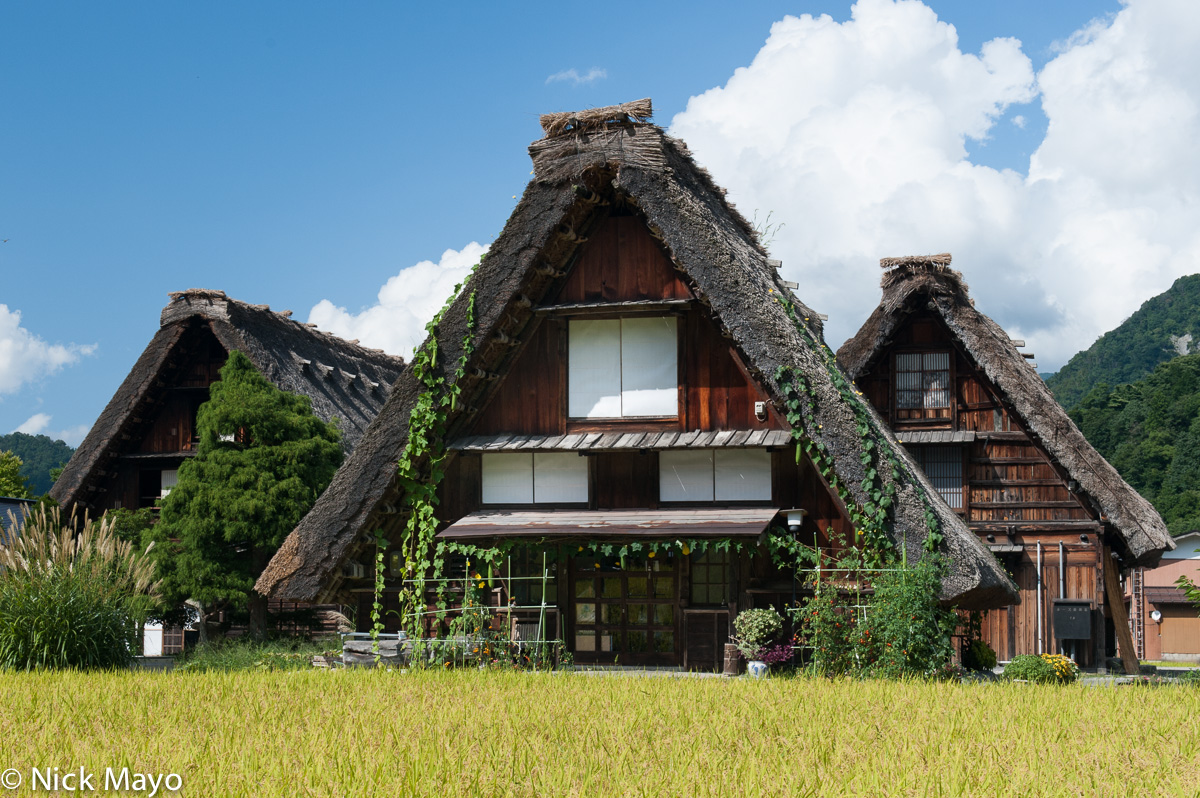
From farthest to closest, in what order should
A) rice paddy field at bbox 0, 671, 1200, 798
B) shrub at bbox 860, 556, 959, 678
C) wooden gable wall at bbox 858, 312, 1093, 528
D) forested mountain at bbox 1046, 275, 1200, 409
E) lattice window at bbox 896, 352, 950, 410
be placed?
forested mountain at bbox 1046, 275, 1200, 409 < lattice window at bbox 896, 352, 950, 410 < wooden gable wall at bbox 858, 312, 1093, 528 < shrub at bbox 860, 556, 959, 678 < rice paddy field at bbox 0, 671, 1200, 798

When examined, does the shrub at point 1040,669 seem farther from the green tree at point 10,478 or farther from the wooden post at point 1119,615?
the green tree at point 10,478

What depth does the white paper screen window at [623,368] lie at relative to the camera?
46.4ft

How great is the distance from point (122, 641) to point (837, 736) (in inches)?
346

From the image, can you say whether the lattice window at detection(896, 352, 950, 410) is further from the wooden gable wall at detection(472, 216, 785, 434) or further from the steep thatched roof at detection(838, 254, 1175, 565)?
the wooden gable wall at detection(472, 216, 785, 434)

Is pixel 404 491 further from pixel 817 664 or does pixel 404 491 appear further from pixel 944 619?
pixel 944 619

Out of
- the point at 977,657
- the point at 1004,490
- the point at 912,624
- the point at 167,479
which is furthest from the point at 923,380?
the point at 167,479

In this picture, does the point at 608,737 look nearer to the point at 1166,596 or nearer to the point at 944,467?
the point at 944,467

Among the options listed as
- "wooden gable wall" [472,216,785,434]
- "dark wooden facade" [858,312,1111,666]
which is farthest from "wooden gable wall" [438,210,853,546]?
"dark wooden facade" [858,312,1111,666]

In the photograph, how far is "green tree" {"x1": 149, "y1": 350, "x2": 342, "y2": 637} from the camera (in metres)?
19.0

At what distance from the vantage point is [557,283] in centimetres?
1462

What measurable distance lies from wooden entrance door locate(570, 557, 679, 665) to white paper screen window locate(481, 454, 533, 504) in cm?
125

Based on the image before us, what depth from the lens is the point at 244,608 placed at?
828 inches

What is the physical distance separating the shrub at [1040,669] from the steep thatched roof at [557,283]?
2.59 ft

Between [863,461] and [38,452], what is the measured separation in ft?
222
